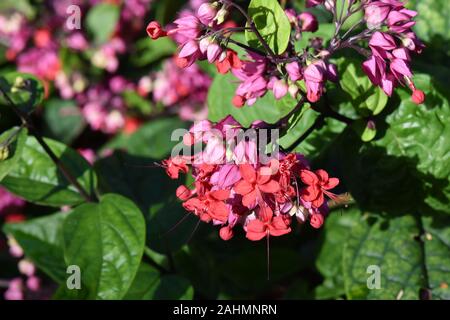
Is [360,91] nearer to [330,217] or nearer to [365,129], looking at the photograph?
[365,129]

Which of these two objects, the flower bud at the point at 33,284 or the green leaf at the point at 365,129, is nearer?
the green leaf at the point at 365,129

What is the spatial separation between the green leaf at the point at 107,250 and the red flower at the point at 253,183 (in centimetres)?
46

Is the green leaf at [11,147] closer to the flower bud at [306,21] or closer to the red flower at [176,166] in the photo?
the red flower at [176,166]

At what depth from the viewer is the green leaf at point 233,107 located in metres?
1.78

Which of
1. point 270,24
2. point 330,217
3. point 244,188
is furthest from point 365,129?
point 330,217

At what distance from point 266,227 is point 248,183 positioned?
0.12 m

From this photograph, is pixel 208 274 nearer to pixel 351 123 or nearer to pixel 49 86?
pixel 351 123

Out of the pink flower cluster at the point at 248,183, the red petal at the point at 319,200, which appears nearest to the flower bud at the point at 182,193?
the pink flower cluster at the point at 248,183

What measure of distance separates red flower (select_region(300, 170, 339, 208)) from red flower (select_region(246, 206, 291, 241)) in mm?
85

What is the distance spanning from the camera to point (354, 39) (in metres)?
1.42

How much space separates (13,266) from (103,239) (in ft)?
4.37

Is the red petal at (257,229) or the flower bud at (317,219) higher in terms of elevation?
the red petal at (257,229)

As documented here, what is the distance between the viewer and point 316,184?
1.36 m
